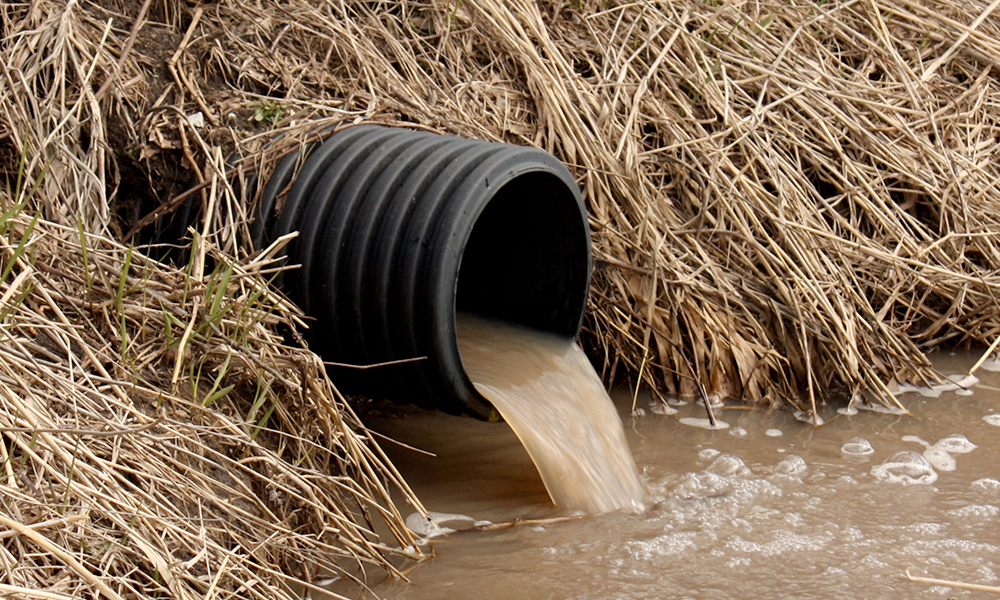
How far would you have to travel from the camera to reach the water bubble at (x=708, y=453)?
3221mm

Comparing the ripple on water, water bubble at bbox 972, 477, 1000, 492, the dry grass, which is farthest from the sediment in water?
water bubble at bbox 972, 477, 1000, 492

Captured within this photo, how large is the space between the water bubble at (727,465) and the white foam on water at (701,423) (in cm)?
28

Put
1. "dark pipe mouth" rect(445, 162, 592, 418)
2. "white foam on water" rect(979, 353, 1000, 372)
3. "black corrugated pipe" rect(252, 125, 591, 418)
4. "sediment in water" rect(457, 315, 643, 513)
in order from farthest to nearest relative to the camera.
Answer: "white foam on water" rect(979, 353, 1000, 372) < "dark pipe mouth" rect(445, 162, 592, 418) < "sediment in water" rect(457, 315, 643, 513) < "black corrugated pipe" rect(252, 125, 591, 418)

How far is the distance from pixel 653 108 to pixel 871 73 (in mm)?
1337

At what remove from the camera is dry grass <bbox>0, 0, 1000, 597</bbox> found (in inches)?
84.6

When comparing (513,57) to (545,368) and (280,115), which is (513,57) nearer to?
(280,115)

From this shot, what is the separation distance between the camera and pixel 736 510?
284cm

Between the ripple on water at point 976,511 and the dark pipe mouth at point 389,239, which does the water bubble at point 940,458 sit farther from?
the dark pipe mouth at point 389,239

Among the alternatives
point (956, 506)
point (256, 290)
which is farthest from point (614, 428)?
point (256, 290)

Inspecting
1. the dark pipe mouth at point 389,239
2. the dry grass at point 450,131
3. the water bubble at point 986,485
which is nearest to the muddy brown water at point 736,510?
the water bubble at point 986,485

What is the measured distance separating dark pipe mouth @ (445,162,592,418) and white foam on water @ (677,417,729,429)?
51 centimetres

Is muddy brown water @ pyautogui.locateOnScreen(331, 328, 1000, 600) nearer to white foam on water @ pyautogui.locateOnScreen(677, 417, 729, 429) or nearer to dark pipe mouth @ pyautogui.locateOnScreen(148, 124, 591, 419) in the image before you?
white foam on water @ pyautogui.locateOnScreen(677, 417, 729, 429)

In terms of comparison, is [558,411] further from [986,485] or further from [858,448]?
[986,485]

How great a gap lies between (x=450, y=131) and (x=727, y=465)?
4.97ft
